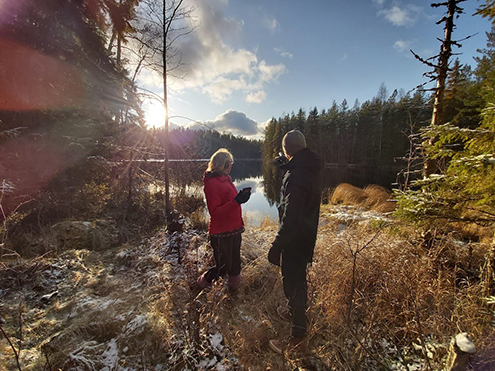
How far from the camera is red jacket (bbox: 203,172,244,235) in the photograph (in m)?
2.24

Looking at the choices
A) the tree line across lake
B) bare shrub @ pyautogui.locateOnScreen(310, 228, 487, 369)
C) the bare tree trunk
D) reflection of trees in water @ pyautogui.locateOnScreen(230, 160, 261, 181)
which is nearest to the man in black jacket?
bare shrub @ pyautogui.locateOnScreen(310, 228, 487, 369)

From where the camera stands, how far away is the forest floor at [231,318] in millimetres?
1794

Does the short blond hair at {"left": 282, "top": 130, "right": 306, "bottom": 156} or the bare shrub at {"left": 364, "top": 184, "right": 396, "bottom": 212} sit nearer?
the short blond hair at {"left": 282, "top": 130, "right": 306, "bottom": 156}

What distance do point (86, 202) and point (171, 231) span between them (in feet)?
7.70

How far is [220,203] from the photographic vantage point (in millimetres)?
2283

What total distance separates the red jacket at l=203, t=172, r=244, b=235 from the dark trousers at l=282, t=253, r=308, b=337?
81cm

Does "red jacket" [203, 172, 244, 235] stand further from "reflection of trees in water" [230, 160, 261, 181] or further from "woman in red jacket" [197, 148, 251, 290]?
"reflection of trees in water" [230, 160, 261, 181]

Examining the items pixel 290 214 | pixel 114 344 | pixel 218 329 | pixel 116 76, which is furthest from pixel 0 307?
pixel 116 76

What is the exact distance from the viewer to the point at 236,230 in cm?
244

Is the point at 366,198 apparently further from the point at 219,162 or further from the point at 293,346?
the point at 219,162

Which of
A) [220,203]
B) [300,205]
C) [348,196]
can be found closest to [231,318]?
[220,203]

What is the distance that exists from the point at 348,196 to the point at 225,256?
1133 cm

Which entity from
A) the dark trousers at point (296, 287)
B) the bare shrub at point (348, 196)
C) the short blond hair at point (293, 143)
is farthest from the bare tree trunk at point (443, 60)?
the bare shrub at point (348, 196)

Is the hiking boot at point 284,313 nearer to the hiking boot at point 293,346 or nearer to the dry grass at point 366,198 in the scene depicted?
the hiking boot at point 293,346
